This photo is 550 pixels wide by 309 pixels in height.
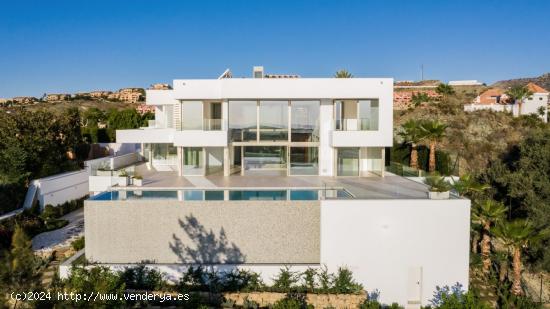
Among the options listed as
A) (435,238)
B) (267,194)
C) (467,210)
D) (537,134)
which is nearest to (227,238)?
(267,194)

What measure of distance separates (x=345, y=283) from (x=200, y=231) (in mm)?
5618

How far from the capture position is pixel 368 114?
831 inches

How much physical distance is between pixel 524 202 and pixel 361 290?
42.4ft

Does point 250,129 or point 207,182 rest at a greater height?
point 250,129

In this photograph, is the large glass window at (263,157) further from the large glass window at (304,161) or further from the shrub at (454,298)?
the shrub at (454,298)

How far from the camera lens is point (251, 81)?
2070 centimetres

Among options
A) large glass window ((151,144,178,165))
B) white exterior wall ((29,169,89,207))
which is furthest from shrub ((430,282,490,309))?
white exterior wall ((29,169,89,207))

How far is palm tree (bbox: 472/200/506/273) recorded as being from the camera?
51.5 feet

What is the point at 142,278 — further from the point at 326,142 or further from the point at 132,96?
the point at 132,96

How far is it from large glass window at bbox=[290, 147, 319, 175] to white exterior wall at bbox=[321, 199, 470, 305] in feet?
24.4

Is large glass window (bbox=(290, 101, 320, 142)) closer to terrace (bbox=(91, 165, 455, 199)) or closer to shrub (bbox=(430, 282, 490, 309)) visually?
terrace (bbox=(91, 165, 455, 199))

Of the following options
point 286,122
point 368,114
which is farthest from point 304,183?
point 368,114

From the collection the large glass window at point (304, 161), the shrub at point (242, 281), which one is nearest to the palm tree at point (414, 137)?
the large glass window at point (304, 161)

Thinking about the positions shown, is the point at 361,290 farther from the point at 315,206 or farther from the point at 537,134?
the point at 537,134
